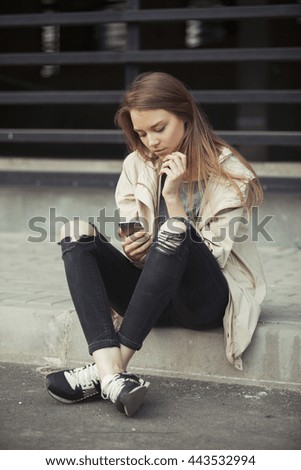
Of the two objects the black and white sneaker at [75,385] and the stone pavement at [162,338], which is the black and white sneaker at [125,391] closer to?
the black and white sneaker at [75,385]

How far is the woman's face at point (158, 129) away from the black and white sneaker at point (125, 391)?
2.91 feet

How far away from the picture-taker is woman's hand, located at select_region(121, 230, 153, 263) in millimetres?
3361

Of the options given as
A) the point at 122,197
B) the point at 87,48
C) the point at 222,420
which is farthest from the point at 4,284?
the point at 87,48

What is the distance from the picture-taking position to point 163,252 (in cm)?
312

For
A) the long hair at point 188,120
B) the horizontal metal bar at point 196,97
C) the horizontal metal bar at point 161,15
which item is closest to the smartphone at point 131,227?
the long hair at point 188,120

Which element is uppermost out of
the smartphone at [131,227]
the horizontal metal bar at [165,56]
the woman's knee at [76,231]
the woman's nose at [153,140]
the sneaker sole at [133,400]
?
the woman's nose at [153,140]

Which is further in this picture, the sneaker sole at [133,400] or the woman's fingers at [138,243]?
the woman's fingers at [138,243]

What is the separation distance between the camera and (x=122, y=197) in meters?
3.61

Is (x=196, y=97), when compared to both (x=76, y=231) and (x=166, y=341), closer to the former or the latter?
(x=166, y=341)

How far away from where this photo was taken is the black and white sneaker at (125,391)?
303cm

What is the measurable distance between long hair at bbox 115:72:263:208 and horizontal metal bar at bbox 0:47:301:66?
2.59 meters

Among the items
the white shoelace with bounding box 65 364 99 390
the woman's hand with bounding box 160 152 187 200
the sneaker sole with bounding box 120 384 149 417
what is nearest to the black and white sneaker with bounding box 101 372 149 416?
the sneaker sole with bounding box 120 384 149 417

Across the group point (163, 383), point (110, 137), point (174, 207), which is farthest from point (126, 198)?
point (110, 137)

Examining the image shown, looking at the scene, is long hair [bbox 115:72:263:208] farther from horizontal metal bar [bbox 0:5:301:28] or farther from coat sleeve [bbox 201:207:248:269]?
horizontal metal bar [bbox 0:5:301:28]
